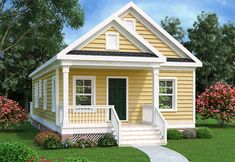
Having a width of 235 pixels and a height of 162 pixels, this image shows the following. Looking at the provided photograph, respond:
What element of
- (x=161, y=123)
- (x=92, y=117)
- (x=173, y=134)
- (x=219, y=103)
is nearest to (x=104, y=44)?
(x=92, y=117)

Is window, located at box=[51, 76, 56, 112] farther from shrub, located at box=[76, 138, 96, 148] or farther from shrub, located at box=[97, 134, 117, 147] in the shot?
shrub, located at box=[97, 134, 117, 147]

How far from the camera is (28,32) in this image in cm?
2362

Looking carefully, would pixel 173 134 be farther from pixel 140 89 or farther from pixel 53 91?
pixel 53 91

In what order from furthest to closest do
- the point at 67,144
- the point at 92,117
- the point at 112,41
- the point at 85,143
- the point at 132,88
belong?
the point at 132,88, the point at 112,41, the point at 92,117, the point at 85,143, the point at 67,144

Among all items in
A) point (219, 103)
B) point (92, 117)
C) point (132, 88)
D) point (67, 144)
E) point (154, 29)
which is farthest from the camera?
point (219, 103)

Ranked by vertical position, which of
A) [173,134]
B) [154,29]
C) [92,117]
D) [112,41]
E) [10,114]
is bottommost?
[173,134]

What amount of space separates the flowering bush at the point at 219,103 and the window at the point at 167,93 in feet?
20.8

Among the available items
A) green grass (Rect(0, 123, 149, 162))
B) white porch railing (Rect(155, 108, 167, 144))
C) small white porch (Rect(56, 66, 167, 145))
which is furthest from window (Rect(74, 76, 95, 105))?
green grass (Rect(0, 123, 149, 162))

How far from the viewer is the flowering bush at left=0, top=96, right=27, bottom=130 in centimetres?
2370

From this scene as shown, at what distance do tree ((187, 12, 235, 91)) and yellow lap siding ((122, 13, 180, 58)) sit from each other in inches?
1044

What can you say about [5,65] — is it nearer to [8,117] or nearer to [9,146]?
[8,117]

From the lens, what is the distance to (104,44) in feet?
62.7

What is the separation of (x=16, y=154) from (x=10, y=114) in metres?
15.0

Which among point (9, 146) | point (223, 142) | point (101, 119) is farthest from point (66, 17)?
point (9, 146)
